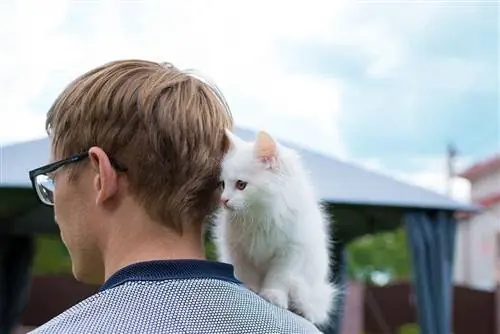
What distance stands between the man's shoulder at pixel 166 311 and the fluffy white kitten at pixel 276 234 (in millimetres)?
390

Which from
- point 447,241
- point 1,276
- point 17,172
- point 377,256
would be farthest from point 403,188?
point 377,256

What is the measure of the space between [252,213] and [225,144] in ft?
1.16

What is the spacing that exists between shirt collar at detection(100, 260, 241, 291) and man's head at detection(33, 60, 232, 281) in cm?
4

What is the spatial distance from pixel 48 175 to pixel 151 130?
16cm

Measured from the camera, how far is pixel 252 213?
127 centimetres

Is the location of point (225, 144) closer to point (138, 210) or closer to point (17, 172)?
point (138, 210)

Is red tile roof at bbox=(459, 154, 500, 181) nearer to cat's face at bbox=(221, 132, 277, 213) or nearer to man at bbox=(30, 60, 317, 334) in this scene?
cat's face at bbox=(221, 132, 277, 213)

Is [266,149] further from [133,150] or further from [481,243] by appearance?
[481,243]

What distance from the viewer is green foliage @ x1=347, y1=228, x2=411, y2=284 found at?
13.3 m

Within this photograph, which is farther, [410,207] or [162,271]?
[410,207]

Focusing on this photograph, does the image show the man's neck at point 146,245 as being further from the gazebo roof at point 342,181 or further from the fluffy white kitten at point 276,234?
the gazebo roof at point 342,181

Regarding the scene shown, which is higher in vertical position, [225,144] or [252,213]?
[225,144]

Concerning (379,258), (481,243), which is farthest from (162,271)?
(379,258)

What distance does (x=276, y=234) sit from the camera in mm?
1280
